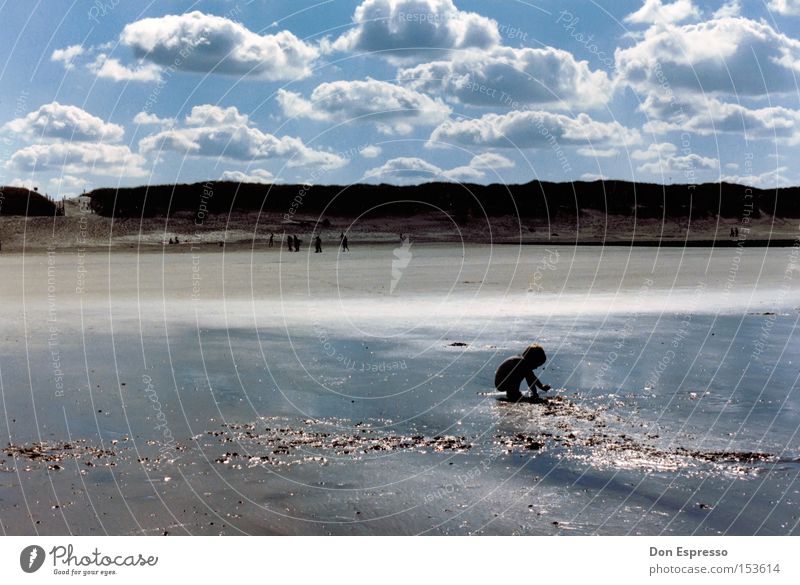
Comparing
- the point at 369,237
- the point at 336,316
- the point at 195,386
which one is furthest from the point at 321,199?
the point at 195,386

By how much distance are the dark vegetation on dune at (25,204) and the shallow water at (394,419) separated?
207ft

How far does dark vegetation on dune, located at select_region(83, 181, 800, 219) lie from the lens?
98.7 metres

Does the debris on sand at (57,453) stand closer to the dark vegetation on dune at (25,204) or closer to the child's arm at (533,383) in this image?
the child's arm at (533,383)

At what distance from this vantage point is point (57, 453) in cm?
1155

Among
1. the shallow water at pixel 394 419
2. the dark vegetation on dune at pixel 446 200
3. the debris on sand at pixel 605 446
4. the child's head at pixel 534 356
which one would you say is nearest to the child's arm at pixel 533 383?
the child's head at pixel 534 356

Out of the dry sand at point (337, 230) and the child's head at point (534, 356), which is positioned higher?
the dry sand at point (337, 230)

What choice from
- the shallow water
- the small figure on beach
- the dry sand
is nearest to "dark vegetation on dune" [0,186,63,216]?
the dry sand

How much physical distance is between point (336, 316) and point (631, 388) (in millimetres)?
11620

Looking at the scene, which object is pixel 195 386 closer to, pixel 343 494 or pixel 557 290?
pixel 343 494

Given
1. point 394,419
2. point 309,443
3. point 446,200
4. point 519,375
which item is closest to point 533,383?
point 519,375

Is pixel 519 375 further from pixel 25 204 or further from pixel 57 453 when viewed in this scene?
pixel 25 204

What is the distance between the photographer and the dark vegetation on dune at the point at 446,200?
98.7 m
